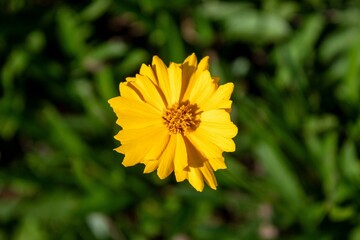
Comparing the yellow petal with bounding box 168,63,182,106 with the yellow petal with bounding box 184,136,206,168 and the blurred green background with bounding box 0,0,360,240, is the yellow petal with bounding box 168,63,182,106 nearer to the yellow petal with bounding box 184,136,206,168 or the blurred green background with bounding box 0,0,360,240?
the yellow petal with bounding box 184,136,206,168

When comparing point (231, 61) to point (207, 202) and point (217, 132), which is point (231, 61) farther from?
point (217, 132)

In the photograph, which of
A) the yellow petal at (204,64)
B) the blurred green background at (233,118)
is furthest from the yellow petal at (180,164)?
the blurred green background at (233,118)

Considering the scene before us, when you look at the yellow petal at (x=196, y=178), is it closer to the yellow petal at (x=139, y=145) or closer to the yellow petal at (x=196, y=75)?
the yellow petal at (x=139, y=145)

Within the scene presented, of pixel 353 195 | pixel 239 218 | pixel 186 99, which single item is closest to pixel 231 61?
pixel 239 218

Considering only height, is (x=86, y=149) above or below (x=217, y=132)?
above

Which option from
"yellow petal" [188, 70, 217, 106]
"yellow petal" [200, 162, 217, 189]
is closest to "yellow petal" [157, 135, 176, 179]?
"yellow petal" [200, 162, 217, 189]

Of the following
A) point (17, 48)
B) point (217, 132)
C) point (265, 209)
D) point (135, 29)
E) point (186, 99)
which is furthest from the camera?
point (135, 29)
